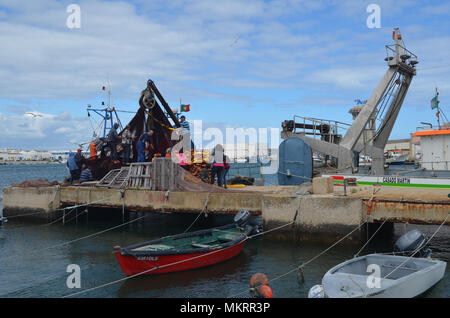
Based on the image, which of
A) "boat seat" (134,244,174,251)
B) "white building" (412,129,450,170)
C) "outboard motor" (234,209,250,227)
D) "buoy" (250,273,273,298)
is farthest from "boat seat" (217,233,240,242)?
"white building" (412,129,450,170)

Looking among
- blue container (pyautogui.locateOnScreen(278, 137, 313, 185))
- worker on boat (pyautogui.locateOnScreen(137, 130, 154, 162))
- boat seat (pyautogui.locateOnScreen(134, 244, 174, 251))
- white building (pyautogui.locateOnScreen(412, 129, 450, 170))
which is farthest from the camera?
blue container (pyautogui.locateOnScreen(278, 137, 313, 185))

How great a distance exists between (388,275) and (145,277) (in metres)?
7.30

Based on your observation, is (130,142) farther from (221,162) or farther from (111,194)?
(221,162)

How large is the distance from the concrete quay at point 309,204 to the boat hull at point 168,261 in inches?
113

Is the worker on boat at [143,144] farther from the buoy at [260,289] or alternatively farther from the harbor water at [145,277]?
the buoy at [260,289]

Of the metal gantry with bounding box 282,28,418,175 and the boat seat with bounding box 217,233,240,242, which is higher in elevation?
the metal gantry with bounding box 282,28,418,175

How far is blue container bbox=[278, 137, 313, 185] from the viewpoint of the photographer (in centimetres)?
2350

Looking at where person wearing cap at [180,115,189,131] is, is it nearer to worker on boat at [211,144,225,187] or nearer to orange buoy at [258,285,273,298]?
worker on boat at [211,144,225,187]

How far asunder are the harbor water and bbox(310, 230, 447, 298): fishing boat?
681 mm

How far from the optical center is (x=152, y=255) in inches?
478

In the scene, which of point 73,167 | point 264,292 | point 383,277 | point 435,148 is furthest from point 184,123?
point 264,292

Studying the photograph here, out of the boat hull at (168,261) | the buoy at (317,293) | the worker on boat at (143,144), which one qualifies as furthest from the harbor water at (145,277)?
the worker on boat at (143,144)

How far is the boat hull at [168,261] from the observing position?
1197 centimetres
